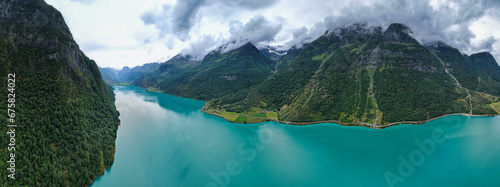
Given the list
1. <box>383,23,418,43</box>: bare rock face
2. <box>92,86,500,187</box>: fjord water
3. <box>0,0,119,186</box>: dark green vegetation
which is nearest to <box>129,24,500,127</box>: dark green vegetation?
<box>383,23,418,43</box>: bare rock face

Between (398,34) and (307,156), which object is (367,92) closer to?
(307,156)

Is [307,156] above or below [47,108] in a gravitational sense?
below

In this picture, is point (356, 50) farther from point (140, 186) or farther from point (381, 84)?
point (140, 186)

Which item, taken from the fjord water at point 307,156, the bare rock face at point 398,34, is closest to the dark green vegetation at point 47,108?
the fjord water at point 307,156

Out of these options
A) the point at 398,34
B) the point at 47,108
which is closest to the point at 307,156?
the point at 47,108

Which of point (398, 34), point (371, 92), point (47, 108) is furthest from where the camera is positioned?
point (398, 34)

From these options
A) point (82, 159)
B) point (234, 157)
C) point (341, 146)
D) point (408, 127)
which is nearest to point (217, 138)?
point (234, 157)

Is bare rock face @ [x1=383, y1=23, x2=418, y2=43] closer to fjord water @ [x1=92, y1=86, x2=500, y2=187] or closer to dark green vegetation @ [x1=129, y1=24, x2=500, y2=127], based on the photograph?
dark green vegetation @ [x1=129, y1=24, x2=500, y2=127]
